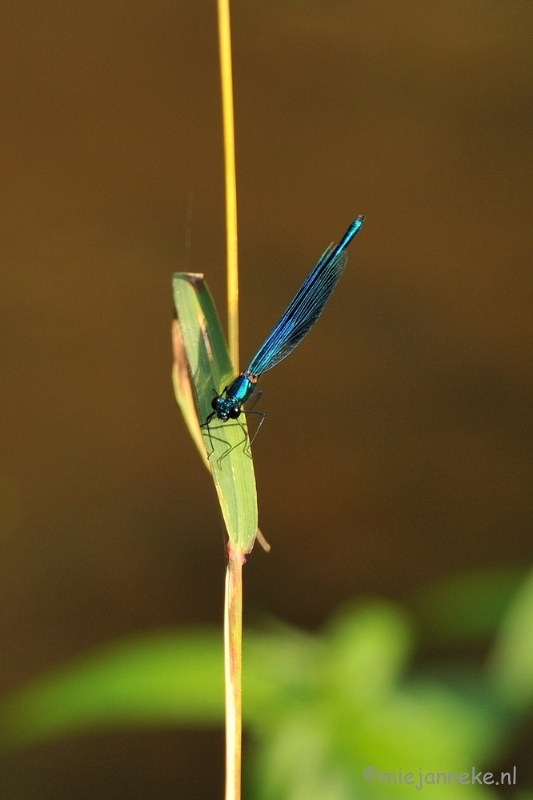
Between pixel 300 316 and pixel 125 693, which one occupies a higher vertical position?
pixel 300 316

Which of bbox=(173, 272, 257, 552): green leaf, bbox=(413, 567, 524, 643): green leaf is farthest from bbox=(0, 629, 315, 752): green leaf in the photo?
bbox=(173, 272, 257, 552): green leaf

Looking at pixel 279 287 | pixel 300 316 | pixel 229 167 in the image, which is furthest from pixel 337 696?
pixel 279 287

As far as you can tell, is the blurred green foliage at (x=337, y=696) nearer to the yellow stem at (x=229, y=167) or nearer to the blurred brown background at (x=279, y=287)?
the blurred brown background at (x=279, y=287)

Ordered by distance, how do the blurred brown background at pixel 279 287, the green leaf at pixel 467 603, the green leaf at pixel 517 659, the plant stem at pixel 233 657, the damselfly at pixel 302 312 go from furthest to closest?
the blurred brown background at pixel 279 287 < the green leaf at pixel 467 603 < the green leaf at pixel 517 659 < the damselfly at pixel 302 312 < the plant stem at pixel 233 657

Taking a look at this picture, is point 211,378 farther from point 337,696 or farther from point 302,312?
point 337,696

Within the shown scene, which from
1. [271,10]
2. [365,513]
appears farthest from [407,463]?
[271,10]

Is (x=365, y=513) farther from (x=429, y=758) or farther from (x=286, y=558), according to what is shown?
(x=429, y=758)

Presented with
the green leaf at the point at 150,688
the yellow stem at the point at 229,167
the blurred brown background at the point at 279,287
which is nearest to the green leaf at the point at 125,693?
the green leaf at the point at 150,688
